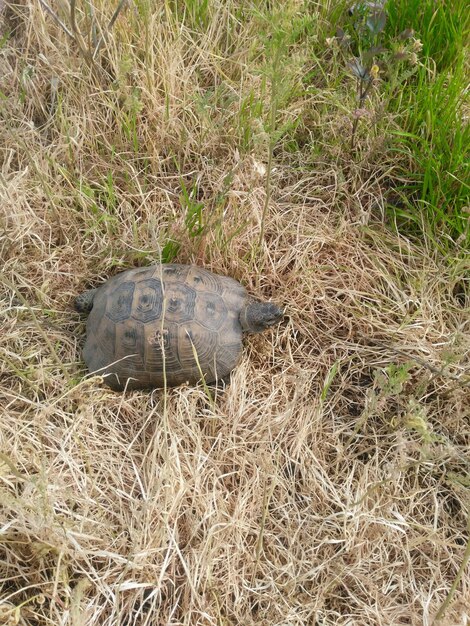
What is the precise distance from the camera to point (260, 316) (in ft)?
8.06

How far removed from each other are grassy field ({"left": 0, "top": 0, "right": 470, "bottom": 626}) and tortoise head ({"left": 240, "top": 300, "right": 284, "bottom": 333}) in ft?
0.40

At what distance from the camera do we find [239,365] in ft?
8.30

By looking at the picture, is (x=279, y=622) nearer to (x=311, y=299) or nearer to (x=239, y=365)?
(x=239, y=365)

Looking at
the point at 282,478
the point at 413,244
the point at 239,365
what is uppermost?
the point at 413,244

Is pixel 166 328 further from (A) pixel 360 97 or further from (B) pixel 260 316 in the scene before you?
(A) pixel 360 97

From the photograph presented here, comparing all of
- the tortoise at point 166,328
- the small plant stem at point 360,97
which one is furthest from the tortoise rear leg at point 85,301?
the small plant stem at point 360,97

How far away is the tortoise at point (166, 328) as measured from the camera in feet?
7.80

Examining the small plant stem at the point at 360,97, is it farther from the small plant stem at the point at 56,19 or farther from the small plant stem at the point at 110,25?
the small plant stem at the point at 56,19

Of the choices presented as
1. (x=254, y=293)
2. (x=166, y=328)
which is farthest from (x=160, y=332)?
(x=254, y=293)

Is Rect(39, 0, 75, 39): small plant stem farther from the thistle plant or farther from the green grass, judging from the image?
the green grass

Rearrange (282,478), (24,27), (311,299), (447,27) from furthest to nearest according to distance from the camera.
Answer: (24,27) → (447,27) → (311,299) → (282,478)

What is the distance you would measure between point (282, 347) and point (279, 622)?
3.85ft

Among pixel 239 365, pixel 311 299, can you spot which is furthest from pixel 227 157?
pixel 239 365

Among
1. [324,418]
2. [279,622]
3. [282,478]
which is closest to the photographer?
[279,622]
